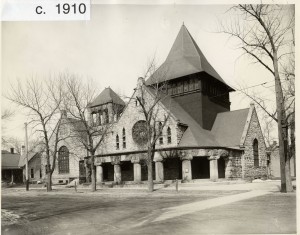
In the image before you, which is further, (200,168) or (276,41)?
(200,168)

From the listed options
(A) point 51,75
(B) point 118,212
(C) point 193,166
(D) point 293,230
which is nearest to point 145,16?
(A) point 51,75

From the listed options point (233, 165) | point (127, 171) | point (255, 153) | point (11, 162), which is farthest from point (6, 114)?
point (11, 162)

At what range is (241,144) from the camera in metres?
21.5

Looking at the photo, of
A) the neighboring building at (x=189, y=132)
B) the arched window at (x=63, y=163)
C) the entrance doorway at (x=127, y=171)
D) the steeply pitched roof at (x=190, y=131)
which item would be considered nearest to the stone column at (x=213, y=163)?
the neighboring building at (x=189, y=132)

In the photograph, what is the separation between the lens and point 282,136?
1191cm

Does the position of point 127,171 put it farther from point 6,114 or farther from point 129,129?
point 6,114

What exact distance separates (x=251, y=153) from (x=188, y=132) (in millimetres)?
4292

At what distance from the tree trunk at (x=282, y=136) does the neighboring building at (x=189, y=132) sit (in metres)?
7.97

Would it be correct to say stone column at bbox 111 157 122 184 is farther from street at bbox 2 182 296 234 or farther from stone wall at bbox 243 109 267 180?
street at bbox 2 182 296 234

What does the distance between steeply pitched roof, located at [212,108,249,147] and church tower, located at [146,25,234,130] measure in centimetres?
54

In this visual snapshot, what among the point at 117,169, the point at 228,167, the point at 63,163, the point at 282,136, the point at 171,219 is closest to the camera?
the point at 171,219

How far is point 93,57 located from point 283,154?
6.96 meters

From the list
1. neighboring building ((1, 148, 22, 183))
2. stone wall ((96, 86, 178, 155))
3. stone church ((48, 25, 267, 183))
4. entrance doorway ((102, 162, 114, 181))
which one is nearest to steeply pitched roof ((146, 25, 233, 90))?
stone church ((48, 25, 267, 183))

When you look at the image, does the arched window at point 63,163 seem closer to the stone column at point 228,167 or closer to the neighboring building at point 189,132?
the neighboring building at point 189,132
